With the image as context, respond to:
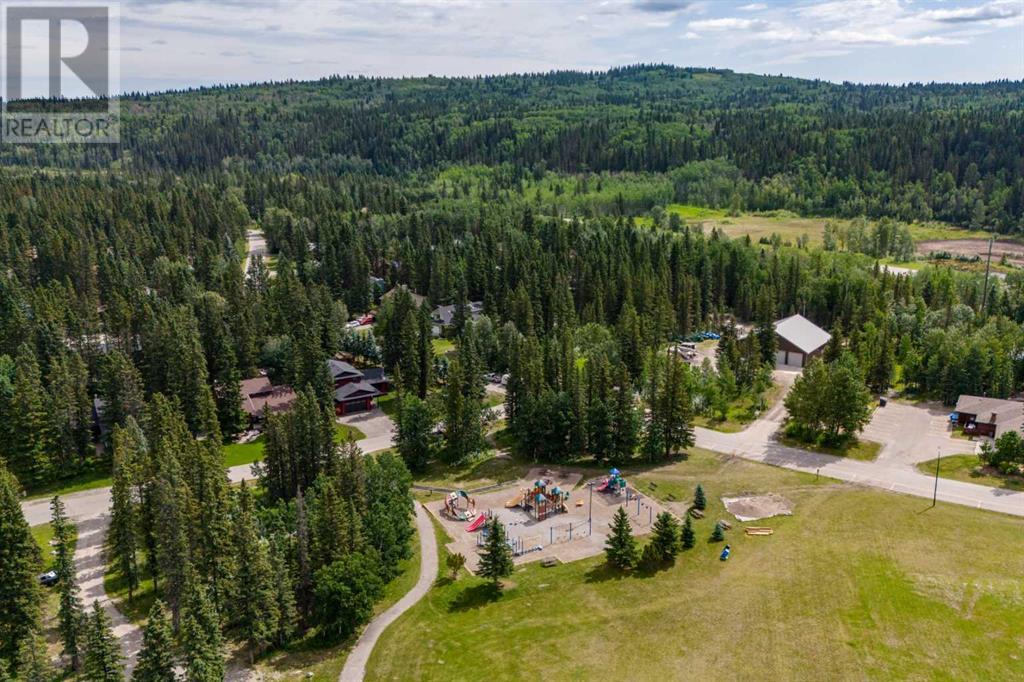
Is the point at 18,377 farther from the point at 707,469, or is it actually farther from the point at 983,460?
the point at 983,460

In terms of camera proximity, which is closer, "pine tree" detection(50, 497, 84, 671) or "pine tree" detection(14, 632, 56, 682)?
"pine tree" detection(14, 632, 56, 682)

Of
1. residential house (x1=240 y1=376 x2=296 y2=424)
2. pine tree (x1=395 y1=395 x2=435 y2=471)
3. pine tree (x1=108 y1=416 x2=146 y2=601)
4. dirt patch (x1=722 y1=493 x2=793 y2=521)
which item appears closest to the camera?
pine tree (x1=108 y1=416 x2=146 y2=601)

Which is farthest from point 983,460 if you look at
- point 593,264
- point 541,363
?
point 593,264

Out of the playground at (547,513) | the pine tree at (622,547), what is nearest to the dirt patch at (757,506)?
the playground at (547,513)

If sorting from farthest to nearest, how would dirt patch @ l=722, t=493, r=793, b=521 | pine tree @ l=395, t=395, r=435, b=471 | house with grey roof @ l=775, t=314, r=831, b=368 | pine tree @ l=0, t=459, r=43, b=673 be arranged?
house with grey roof @ l=775, t=314, r=831, b=368 < pine tree @ l=395, t=395, r=435, b=471 < dirt patch @ l=722, t=493, r=793, b=521 < pine tree @ l=0, t=459, r=43, b=673

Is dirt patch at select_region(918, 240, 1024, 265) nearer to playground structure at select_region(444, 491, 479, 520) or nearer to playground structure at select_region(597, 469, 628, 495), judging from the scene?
playground structure at select_region(597, 469, 628, 495)

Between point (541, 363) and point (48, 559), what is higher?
point (541, 363)

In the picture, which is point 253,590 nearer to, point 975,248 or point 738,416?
point 738,416

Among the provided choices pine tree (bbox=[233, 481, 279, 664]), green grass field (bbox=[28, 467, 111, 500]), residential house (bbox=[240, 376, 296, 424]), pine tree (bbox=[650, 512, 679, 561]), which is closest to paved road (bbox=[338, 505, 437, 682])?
pine tree (bbox=[233, 481, 279, 664])
